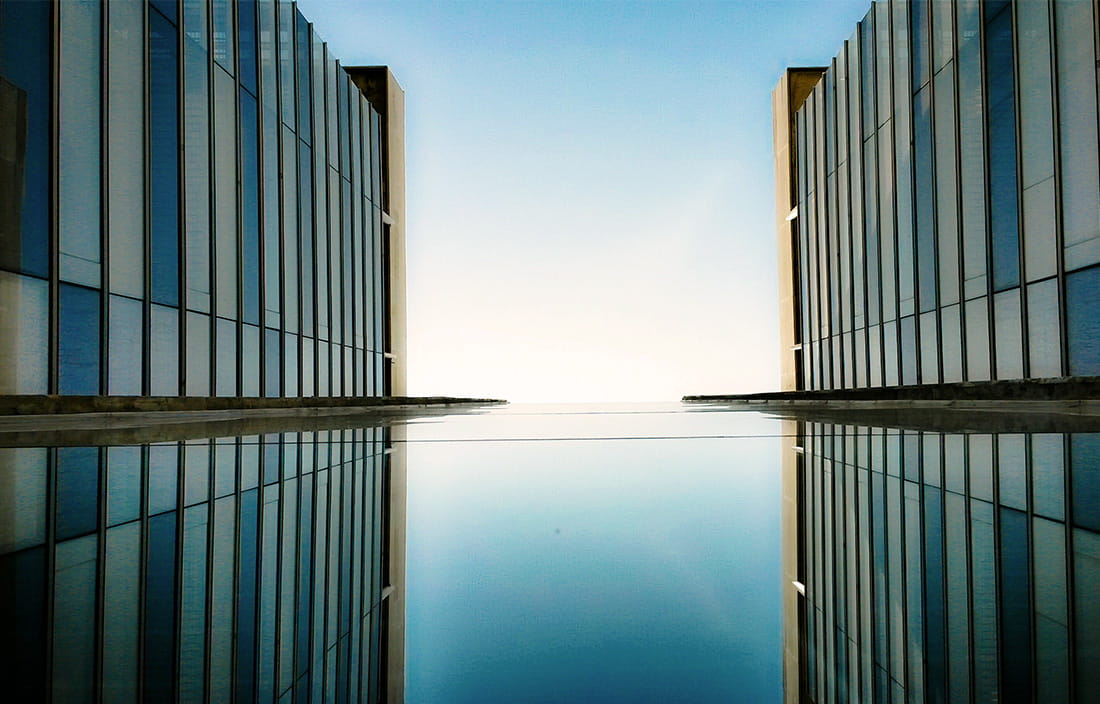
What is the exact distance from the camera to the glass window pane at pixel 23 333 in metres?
9.81

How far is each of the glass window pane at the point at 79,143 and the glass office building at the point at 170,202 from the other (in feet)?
0.09

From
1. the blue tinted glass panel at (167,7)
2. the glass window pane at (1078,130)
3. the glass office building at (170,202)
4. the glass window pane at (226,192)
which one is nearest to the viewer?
the glass office building at (170,202)

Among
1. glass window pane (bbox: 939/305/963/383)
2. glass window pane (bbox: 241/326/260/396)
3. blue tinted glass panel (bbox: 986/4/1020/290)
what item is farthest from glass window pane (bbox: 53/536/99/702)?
glass window pane (bbox: 939/305/963/383)

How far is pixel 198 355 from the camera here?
1486 centimetres

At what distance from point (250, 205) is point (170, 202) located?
404 cm

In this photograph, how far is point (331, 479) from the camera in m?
3.07

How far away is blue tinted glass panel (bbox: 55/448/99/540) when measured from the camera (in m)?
2.08

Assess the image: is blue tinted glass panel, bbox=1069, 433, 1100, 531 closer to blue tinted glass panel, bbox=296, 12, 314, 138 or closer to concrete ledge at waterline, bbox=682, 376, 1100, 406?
concrete ledge at waterline, bbox=682, 376, 1100, 406

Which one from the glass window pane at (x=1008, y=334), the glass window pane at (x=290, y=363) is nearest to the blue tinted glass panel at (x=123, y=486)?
the glass window pane at (x=1008, y=334)

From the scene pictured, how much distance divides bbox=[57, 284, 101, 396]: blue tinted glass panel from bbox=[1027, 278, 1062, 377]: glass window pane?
16.6 meters

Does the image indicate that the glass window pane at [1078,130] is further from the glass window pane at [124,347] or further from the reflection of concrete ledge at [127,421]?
the glass window pane at [124,347]

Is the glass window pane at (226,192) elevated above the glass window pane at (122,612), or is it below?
above

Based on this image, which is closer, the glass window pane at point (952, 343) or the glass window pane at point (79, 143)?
the glass window pane at point (79, 143)

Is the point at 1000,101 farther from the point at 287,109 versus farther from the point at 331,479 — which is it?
the point at 287,109
